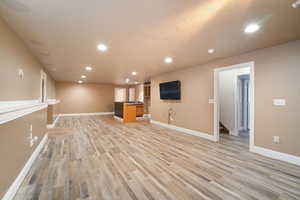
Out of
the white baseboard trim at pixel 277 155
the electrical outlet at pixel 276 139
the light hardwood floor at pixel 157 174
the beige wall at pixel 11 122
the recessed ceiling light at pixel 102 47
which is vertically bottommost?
the light hardwood floor at pixel 157 174

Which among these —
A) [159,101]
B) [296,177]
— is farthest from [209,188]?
[159,101]

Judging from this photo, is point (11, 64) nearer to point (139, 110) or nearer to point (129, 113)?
point (129, 113)

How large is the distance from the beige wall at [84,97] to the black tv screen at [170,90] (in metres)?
5.80

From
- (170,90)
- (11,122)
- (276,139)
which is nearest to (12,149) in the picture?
(11,122)

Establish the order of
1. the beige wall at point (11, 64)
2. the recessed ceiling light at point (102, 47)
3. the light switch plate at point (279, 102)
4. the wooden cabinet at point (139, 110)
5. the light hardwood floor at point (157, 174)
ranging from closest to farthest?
the light hardwood floor at point (157, 174) < the beige wall at point (11, 64) < the light switch plate at point (279, 102) < the recessed ceiling light at point (102, 47) < the wooden cabinet at point (139, 110)

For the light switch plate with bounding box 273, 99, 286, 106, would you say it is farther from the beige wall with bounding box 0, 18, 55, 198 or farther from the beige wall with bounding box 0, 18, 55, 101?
the beige wall with bounding box 0, 18, 55, 101

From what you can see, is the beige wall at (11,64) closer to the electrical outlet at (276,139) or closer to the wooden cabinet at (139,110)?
the electrical outlet at (276,139)

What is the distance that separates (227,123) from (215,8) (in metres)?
4.30

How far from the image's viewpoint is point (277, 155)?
2730mm

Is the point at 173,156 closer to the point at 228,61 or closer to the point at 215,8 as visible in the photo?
the point at 215,8

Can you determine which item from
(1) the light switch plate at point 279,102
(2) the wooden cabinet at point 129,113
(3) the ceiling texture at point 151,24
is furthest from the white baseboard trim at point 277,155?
(2) the wooden cabinet at point 129,113

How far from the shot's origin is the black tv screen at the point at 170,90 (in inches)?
201

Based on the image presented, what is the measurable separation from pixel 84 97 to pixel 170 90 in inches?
273

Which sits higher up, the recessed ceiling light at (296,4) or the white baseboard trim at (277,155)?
the recessed ceiling light at (296,4)
